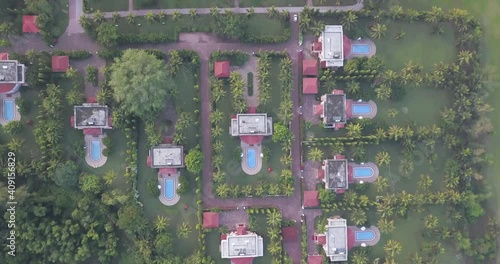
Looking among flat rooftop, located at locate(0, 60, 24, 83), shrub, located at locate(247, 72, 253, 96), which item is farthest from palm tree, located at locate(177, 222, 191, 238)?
flat rooftop, located at locate(0, 60, 24, 83)

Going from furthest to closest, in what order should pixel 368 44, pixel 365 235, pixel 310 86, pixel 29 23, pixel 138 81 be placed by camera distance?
pixel 368 44, pixel 365 235, pixel 310 86, pixel 29 23, pixel 138 81

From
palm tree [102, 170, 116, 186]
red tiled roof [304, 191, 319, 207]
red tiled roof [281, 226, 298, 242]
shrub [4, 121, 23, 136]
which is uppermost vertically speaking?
shrub [4, 121, 23, 136]

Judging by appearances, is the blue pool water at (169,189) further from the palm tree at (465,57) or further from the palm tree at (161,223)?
the palm tree at (465,57)

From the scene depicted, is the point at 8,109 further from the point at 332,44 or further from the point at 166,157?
the point at 332,44

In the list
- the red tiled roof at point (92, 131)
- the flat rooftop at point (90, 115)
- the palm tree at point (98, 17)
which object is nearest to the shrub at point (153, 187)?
the red tiled roof at point (92, 131)

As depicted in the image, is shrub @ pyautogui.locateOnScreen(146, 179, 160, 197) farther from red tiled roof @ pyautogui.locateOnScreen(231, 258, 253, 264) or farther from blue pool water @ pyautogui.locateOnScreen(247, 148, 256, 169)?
red tiled roof @ pyautogui.locateOnScreen(231, 258, 253, 264)

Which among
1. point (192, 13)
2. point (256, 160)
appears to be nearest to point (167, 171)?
point (256, 160)

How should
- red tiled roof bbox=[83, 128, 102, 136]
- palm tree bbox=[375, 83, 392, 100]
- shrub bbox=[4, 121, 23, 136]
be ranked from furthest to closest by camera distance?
palm tree bbox=[375, 83, 392, 100] < red tiled roof bbox=[83, 128, 102, 136] < shrub bbox=[4, 121, 23, 136]
